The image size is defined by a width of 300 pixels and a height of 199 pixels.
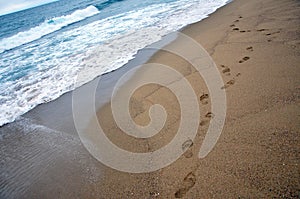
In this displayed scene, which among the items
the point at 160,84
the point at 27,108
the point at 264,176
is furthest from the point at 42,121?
the point at 264,176

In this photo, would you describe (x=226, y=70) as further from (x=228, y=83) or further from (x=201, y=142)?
(x=201, y=142)

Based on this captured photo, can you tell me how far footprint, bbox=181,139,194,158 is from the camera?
3.08 metres

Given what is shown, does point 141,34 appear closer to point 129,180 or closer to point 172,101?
point 172,101

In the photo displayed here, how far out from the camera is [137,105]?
4551 millimetres

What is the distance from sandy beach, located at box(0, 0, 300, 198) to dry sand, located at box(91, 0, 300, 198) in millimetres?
12

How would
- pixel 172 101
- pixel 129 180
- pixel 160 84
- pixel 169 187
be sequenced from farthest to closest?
pixel 160 84, pixel 172 101, pixel 129 180, pixel 169 187

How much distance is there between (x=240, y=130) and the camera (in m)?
3.21

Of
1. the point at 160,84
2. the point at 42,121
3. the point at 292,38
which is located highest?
the point at 292,38

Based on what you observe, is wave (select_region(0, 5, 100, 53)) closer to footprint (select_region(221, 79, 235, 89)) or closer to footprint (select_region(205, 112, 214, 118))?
footprint (select_region(221, 79, 235, 89))

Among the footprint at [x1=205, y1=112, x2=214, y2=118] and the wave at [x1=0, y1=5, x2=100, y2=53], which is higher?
the wave at [x1=0, y1=5, x2=100, y2=53]

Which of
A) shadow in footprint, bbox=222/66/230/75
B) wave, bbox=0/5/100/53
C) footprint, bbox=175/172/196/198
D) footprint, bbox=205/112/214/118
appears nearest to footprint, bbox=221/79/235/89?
shadow in footprint, bbox=222/66/230/75

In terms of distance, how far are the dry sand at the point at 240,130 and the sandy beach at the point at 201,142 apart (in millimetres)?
12

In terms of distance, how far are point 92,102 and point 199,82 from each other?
2500mm

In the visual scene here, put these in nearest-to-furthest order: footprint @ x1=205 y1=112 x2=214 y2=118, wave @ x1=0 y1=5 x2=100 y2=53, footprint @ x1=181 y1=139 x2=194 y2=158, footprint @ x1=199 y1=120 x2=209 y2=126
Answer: footprint @ x1=181 y1=139 x2=194 y2=158 → footprint @ x1=199 y1=120 x2=209 y2=126 → footprint @ x1=205 y1=112 x2=214 y2=118 → wave @ x1=0 y1=5 x2=100 y2=53
